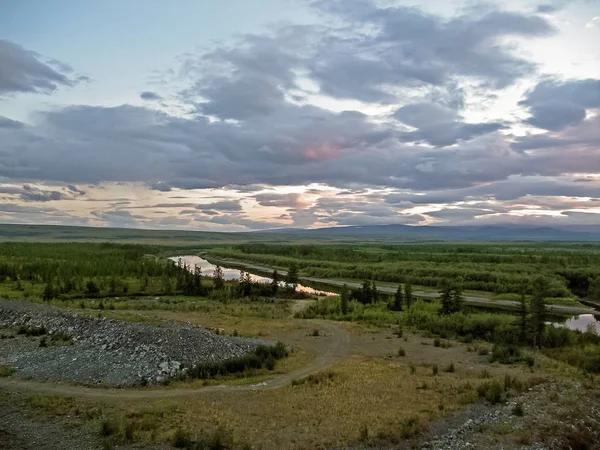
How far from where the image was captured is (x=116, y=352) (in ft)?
83.6

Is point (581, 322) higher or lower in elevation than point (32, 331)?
lower

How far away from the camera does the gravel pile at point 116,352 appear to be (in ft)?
75.8

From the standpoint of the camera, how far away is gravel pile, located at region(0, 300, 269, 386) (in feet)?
75.8

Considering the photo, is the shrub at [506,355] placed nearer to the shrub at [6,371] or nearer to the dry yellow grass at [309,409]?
the dry yellow grass at [309,409]

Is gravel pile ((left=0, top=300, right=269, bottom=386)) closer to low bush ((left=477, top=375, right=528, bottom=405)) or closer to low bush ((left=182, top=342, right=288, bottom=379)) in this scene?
low bush ((left=182, top=342, right=288, bottom=379))

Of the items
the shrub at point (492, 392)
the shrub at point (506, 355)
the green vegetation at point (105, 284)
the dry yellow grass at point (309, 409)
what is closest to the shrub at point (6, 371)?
the dry yellow grass at point (309, 409)

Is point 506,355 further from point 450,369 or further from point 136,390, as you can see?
point 136,390

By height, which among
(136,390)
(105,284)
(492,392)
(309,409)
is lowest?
(105,284)

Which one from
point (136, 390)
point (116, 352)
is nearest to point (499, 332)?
point (136, 390)

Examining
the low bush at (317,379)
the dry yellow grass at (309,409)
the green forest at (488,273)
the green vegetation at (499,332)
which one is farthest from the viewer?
the green forest at (488,273)

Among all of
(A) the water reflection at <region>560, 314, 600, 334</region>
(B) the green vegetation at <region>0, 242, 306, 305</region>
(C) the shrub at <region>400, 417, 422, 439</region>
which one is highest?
(C) the shrub at <region>400, 417, 422, 439</region>

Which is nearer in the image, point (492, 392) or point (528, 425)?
point (528, 425)

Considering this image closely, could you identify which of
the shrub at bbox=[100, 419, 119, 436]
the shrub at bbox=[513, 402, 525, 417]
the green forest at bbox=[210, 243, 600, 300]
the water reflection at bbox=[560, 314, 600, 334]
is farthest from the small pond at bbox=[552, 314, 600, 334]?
the shrub at bbox=[100, 419, 119, 436]

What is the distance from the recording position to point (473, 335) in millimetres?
37156
